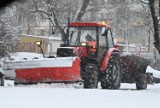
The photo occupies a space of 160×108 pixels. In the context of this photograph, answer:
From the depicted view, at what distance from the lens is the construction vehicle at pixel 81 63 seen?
47.4 ft

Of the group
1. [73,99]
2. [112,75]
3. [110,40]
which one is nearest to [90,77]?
[112,75]

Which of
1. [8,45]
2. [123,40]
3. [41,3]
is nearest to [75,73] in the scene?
[8,45]

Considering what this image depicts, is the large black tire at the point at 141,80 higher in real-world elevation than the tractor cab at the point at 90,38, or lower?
lower

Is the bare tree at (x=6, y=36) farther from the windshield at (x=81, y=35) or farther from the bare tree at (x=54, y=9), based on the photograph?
the windshield at (x=81, y=35)

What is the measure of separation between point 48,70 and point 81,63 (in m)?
1.24

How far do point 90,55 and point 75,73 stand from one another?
152cm

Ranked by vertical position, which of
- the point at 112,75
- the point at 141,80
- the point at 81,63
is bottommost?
the point at 141,80

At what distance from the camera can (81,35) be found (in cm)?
1603

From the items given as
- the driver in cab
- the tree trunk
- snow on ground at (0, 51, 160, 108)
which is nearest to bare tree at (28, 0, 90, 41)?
the driver in cab

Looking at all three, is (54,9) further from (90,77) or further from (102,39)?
(90,77)

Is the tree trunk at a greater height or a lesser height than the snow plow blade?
greater

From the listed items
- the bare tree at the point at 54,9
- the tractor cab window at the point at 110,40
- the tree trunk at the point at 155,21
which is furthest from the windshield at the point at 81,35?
the bare tree at the point at 54,9

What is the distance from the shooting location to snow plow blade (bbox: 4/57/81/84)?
563 inches

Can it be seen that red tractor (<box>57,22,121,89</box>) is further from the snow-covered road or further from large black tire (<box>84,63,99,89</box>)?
the snow-covered road
